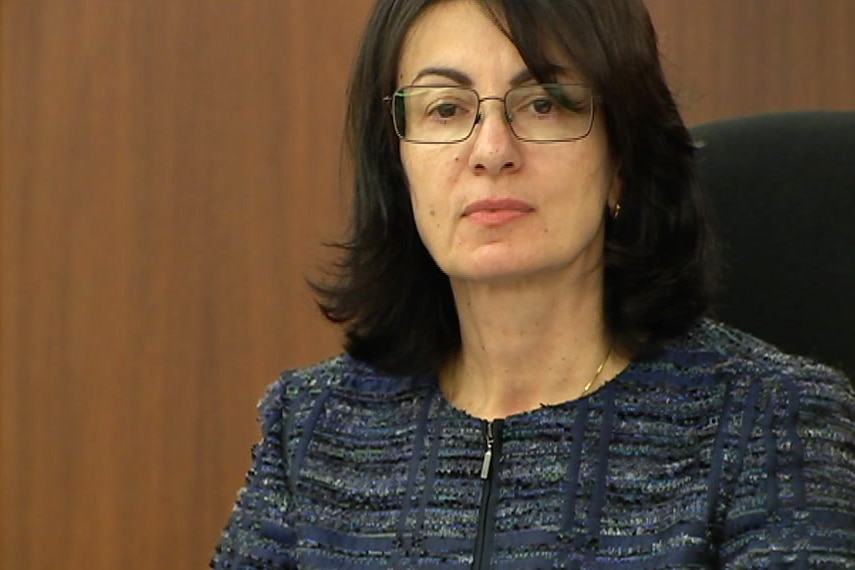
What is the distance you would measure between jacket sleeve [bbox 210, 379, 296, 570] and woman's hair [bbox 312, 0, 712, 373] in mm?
144

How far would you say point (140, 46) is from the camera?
97.0 inches

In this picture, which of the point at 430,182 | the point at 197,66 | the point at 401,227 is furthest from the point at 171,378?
the point at 430,182

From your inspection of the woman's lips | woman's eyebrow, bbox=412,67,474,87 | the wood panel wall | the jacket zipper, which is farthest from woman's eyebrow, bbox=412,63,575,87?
the wood panel wall

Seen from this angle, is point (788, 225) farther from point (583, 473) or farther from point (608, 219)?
point (583, 473)

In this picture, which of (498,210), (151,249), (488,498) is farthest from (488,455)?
(151,249)

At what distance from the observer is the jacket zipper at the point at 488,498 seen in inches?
54.1

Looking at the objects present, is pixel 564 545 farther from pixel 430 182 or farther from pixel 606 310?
pixel 430 182

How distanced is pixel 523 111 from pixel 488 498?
0.40 meters

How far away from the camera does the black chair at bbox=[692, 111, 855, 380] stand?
147 centimetres

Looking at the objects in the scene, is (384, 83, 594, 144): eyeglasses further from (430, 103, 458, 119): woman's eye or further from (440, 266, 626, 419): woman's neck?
(440, 266, 626, 419): woman's neck

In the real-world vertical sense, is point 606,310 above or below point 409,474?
above

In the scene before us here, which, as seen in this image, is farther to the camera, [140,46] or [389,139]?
[140,46]

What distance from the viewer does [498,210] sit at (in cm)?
139

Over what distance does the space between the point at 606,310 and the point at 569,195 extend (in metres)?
0.16
